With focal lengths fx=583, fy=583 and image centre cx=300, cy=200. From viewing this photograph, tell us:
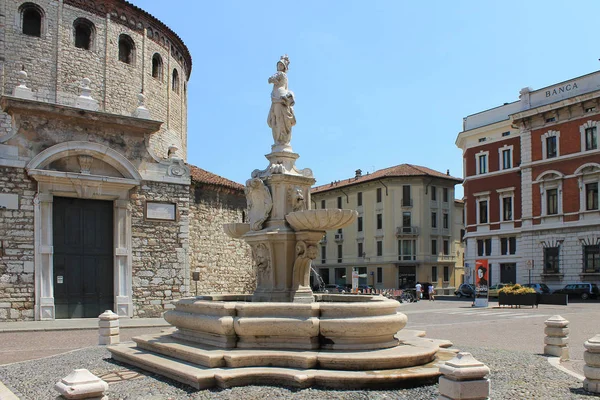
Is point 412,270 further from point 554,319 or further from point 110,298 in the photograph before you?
point 554,319

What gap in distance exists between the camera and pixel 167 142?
91.6 feet

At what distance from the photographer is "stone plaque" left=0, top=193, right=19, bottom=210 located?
1711 centimetres

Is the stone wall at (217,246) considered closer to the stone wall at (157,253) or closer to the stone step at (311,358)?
the stone wall at (157,253)

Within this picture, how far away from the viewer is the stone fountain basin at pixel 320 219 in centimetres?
906

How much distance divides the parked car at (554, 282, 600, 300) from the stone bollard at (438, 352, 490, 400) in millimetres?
31639

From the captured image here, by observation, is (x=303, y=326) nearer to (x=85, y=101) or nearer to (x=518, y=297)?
(x=85, y=101)

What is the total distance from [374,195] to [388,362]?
162 ft

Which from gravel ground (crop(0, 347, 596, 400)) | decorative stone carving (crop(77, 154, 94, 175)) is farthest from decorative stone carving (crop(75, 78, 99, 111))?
gravel ground (crop(0, 347, 596, 400))

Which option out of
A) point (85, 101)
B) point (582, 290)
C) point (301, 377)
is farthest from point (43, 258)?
point (582, 290)

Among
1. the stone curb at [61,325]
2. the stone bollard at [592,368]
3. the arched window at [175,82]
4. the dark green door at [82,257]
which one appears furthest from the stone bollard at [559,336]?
the arched window at [175,82]

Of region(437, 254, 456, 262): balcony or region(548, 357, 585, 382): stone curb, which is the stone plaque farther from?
region(437, 254, 456, 262): balcony

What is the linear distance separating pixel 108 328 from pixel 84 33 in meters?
17.4

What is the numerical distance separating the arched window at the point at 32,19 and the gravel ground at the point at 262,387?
1799 cm

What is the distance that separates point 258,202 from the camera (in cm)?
991
